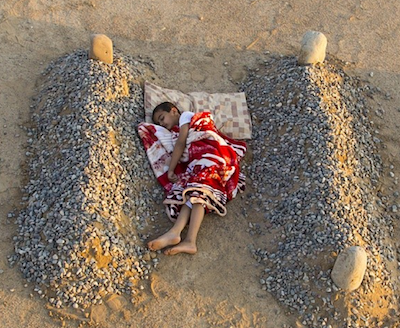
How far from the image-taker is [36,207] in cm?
494

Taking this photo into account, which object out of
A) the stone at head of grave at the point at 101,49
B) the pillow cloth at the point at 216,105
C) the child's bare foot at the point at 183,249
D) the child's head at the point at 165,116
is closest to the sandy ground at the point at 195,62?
the child's bare foot at the point at 183,249

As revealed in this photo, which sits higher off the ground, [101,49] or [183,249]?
[101,49]

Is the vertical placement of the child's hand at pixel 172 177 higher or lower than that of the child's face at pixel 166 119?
lower

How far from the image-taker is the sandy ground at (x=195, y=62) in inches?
178

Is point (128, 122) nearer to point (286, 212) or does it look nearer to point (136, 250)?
point (136, 250)

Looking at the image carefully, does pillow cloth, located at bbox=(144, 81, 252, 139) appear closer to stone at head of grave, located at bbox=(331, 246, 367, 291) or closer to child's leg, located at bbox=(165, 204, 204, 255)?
child's leg, located at bbox=(165, 204, 204, 255)

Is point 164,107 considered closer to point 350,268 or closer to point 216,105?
point 216,105

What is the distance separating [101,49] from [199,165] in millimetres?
1778

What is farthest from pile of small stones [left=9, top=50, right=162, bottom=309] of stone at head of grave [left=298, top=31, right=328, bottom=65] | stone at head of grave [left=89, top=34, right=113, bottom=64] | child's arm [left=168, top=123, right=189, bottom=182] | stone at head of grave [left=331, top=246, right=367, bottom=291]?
stone at head of grave [left=298, top=31, right=328, bottom=65]

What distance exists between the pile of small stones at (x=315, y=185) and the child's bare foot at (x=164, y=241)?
709 mm

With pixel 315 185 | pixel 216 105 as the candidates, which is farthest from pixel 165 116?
pixel 315 185

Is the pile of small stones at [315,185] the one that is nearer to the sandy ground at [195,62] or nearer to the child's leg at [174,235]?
the sandy ground at [195,62]

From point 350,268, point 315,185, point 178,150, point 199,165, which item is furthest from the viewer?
point 178,150

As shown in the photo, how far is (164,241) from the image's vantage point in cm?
482
